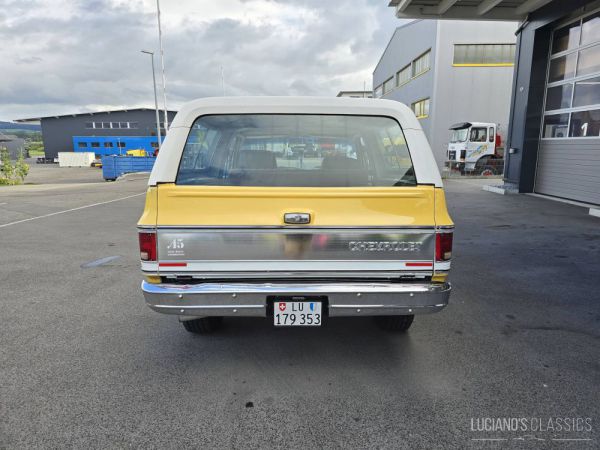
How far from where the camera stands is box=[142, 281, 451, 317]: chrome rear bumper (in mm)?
2486

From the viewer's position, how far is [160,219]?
2.46 metres

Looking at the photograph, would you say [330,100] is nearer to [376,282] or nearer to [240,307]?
[376,282]

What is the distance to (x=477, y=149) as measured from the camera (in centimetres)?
1902

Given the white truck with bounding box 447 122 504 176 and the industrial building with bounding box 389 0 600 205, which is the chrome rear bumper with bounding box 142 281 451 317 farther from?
the white truck with bounding box 447 122 504 176

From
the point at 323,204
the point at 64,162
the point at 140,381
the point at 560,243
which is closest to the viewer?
the point at 323,204

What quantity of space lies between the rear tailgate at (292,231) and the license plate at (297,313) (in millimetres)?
197

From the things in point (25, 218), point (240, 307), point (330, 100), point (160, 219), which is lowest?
point (25, 218)

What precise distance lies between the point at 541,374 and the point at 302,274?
183 cm

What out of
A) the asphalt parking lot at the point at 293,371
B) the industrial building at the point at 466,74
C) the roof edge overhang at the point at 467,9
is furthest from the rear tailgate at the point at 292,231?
the industrial building at the point at 466,74

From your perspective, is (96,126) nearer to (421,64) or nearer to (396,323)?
(421,64)

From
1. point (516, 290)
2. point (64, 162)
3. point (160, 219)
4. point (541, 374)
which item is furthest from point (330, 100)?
point (64, 162)

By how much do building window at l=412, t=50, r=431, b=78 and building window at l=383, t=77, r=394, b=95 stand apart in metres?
5.73

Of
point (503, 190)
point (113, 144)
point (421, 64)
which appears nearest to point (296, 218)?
point (503, 190)

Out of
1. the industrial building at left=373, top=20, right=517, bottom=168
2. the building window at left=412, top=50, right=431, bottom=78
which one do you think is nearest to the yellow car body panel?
the industrial building at left=373, top=20, right=517, bottom=168
